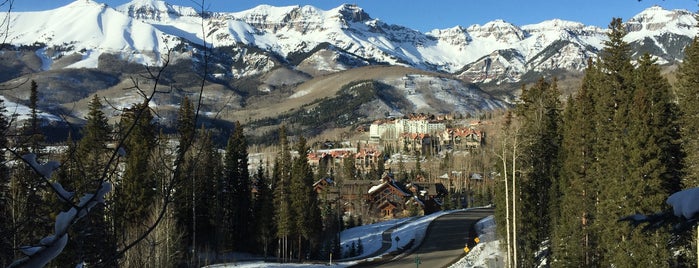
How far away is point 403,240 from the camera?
3894cm

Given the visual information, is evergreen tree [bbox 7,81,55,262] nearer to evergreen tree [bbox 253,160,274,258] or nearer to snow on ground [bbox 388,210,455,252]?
evergreen tree [bbox 253,160,274,258]

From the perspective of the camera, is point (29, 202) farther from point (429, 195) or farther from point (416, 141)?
point (416, 141)

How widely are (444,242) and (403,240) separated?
11.6 feet

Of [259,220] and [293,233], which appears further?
[259,220]

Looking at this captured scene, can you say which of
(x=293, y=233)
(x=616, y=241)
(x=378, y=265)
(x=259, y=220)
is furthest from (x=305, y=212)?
(x=616, y=241)

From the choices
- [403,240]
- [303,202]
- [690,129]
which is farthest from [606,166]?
[403,240]

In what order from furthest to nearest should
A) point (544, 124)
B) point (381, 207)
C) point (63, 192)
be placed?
point (381, 207) → point (544, 124) → point (63, 192)

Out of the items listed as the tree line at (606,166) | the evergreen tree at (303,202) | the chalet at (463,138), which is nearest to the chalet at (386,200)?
the evergreen tree at (303,202)

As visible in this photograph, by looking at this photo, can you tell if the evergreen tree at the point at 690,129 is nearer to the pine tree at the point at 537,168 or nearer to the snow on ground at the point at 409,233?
the pine tree at the point at 537,168

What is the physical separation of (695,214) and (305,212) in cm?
3280

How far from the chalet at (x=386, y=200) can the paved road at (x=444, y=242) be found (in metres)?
16.2

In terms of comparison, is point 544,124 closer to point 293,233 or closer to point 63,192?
point 293,233

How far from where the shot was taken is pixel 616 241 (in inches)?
704

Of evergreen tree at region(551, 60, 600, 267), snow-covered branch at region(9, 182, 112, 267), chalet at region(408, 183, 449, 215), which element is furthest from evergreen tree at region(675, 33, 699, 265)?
chalet at region(408, 183, 449, 215)
